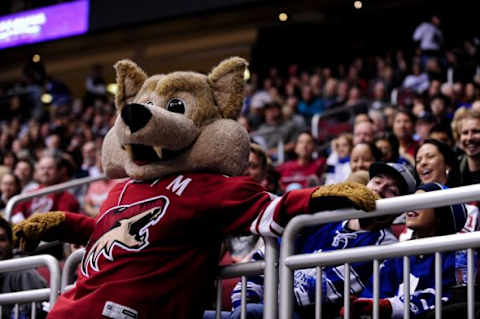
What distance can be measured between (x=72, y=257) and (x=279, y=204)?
45.2 inches

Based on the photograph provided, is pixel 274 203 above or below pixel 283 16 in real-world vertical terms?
below

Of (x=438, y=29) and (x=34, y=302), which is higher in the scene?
(x=438, y=29)

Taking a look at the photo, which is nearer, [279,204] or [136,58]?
[279,204]

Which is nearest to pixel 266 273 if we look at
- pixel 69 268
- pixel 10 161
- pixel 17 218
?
pixel 69 268

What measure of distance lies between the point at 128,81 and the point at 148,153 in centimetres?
50

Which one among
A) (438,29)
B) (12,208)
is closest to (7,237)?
(12,208)

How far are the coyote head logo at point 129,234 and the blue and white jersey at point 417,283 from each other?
838 mm

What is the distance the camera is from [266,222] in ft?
10.1

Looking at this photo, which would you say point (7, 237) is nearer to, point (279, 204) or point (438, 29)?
point (279, 204)

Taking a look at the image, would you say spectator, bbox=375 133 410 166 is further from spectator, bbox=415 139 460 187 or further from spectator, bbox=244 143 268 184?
spectator, bbox=415 139 460 187

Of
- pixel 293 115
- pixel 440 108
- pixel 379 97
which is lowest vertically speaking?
pixel 440 108

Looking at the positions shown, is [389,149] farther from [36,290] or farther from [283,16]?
[283,16]

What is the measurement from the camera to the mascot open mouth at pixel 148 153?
340cm

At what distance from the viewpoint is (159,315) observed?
3.12m
